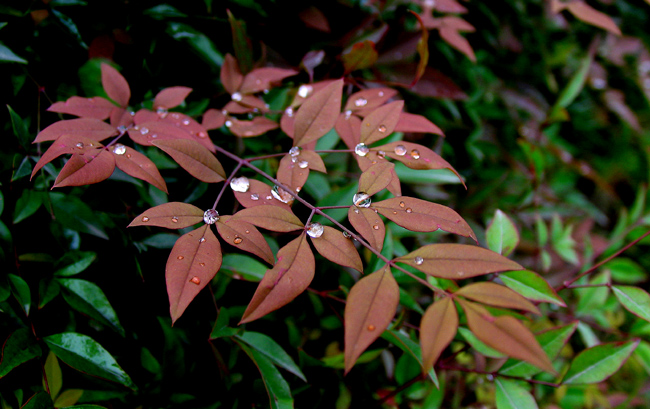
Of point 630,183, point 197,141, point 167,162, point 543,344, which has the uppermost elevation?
point 197,141

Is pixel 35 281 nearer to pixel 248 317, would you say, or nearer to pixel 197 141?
pixel 197 141

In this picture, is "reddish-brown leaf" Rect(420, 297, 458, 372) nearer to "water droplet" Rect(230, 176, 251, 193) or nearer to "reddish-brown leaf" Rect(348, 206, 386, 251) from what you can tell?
"reddish-brown leaf" Rect(348, 206, 386, 251)

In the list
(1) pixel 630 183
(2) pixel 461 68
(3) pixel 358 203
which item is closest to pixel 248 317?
(3) pixel 358 203

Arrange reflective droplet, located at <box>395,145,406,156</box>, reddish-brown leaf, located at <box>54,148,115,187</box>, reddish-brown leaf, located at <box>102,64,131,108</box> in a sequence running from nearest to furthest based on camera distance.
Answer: reddish-brown leaf, located at <box>54,148,115,187</box> < reflective droplet, located at <box>395,145,406,156</box> < reddish-brown leaf, located at <box>102,64,131,108</box>

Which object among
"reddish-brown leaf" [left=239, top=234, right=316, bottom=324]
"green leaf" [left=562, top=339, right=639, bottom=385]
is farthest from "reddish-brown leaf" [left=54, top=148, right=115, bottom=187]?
"green leaf" [left=562, top=339, right=639, bottom=385]

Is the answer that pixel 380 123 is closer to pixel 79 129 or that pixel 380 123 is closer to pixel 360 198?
pixel 360 198

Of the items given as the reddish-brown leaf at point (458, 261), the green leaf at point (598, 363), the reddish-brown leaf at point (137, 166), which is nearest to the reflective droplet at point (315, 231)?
the reddish-brown leaf at point (458, 261)
